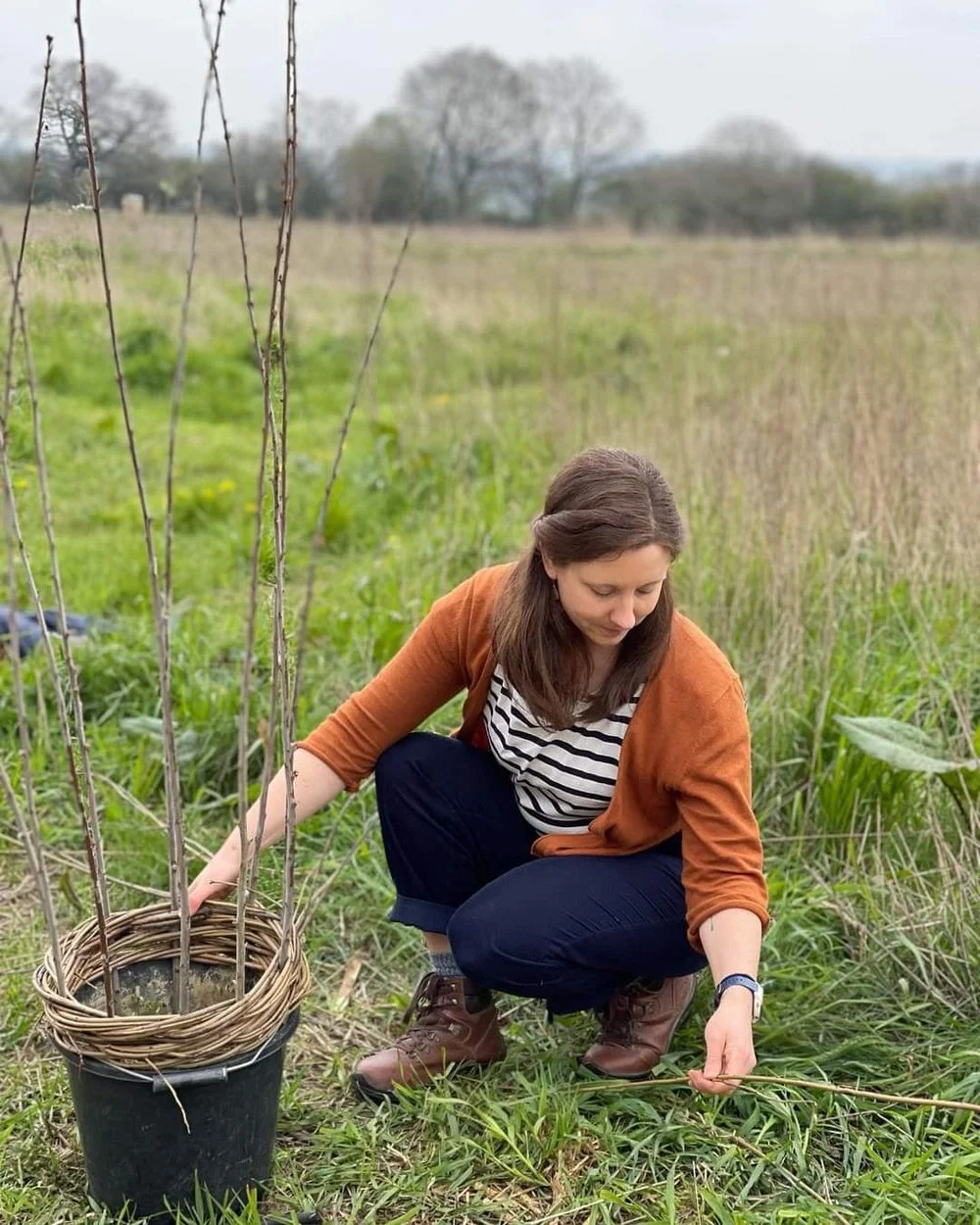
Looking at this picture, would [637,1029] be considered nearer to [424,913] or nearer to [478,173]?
[424,913]

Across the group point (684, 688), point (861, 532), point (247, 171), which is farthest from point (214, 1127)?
point (247, 171)

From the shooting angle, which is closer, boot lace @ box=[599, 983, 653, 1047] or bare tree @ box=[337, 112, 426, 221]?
boot lace @ box=[599, 983, 653, 1047]

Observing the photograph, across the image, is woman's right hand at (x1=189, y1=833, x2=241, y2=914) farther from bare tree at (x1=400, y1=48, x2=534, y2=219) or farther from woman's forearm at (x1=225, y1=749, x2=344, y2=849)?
bare tree at (x1=400, y1=48, x2=534, y2=219)

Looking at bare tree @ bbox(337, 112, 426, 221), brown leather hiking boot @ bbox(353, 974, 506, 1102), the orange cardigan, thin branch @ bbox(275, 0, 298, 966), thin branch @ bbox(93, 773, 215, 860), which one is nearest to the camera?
thin branch @ bbox(275, 0, 298, 966)

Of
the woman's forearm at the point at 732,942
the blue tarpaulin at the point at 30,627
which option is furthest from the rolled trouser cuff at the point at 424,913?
the blue tarpaulin at the point at 30,627

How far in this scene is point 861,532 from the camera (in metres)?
3.22

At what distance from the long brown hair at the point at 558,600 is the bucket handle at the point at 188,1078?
67 centimetres

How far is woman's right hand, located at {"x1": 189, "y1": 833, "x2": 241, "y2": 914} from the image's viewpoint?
1.71m

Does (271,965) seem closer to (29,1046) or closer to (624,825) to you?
(624,825)

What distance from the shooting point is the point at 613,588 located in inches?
64.2

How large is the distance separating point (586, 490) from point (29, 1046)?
4.37 ft

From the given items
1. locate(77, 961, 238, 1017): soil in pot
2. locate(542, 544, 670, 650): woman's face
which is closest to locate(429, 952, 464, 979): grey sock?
locate(77, 961, 238, 1017): soil in pot

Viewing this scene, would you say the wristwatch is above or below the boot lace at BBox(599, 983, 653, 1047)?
above

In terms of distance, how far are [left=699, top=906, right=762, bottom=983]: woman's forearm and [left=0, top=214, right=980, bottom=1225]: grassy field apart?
0.32 metres
